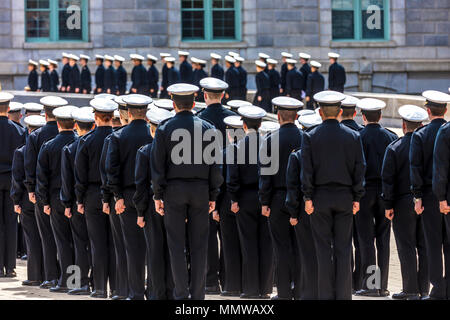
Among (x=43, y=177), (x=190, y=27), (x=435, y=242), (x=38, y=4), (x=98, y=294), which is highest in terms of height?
(x=38, y=4)

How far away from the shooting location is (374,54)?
3344 cm

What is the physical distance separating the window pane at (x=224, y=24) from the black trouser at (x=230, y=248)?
2126cm

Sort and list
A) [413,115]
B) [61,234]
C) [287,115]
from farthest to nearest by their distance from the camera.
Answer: [61,234]
[413,115]
[287,115]

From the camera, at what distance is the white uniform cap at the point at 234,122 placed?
502 inches

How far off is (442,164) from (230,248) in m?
2.81

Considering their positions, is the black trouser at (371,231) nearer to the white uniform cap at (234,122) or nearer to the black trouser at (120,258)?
the white uniform cap at (234,122)

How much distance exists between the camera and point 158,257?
11.3 metres

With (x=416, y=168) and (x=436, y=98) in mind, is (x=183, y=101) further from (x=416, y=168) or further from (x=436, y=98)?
(x=436, y=98)

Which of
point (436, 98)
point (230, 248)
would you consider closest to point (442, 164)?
point (436, 98)

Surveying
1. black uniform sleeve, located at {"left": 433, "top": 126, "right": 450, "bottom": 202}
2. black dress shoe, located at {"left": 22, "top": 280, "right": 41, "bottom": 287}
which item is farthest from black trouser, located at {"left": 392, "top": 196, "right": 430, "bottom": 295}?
black dress shoe, located at {"left": 22, "top": 280, "right": 41, "bottom": 287}

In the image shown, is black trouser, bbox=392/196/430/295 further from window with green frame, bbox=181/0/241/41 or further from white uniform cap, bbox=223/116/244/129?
window with green frame, bbox=181/0/241/41

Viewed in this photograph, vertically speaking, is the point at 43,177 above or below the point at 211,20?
below

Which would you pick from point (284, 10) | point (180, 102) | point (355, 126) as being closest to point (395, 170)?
point (355, 126)
